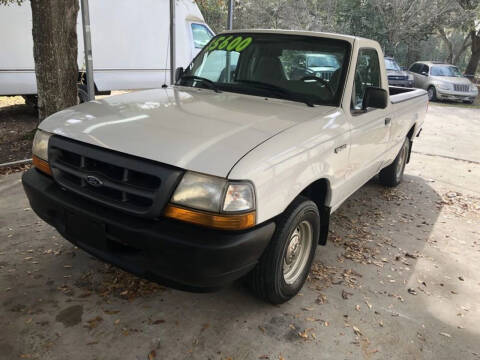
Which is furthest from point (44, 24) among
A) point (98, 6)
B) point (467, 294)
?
point (467, 294)

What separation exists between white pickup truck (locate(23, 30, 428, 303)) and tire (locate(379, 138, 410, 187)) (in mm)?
1987

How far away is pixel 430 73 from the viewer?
57.5ft

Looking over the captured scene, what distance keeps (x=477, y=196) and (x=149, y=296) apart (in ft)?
16.4

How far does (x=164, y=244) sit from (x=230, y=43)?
8.13 feet

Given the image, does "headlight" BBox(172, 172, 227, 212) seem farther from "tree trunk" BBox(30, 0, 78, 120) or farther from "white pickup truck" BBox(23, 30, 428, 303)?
"tree trunk" BBox(30, 0, 78, 120)

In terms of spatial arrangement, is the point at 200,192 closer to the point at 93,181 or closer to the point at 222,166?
the point at 222,166

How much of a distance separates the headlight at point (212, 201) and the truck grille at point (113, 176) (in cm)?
7

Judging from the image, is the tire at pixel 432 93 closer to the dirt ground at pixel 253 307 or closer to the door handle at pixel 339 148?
the dirt ground at pixel 253 307

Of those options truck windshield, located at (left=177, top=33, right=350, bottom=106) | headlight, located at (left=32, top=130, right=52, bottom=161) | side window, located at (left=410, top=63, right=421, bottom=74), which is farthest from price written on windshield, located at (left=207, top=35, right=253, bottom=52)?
side window, located at (left=410, top=63, right=421, bottom=74)

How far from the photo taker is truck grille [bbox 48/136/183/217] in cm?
222

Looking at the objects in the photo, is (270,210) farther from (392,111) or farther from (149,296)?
(392,111)

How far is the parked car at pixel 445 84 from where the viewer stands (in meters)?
17.0

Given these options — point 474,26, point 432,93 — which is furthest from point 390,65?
point 474,26

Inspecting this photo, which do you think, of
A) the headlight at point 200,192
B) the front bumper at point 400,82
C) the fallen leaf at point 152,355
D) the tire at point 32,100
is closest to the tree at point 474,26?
the front bumper at point 400,82
